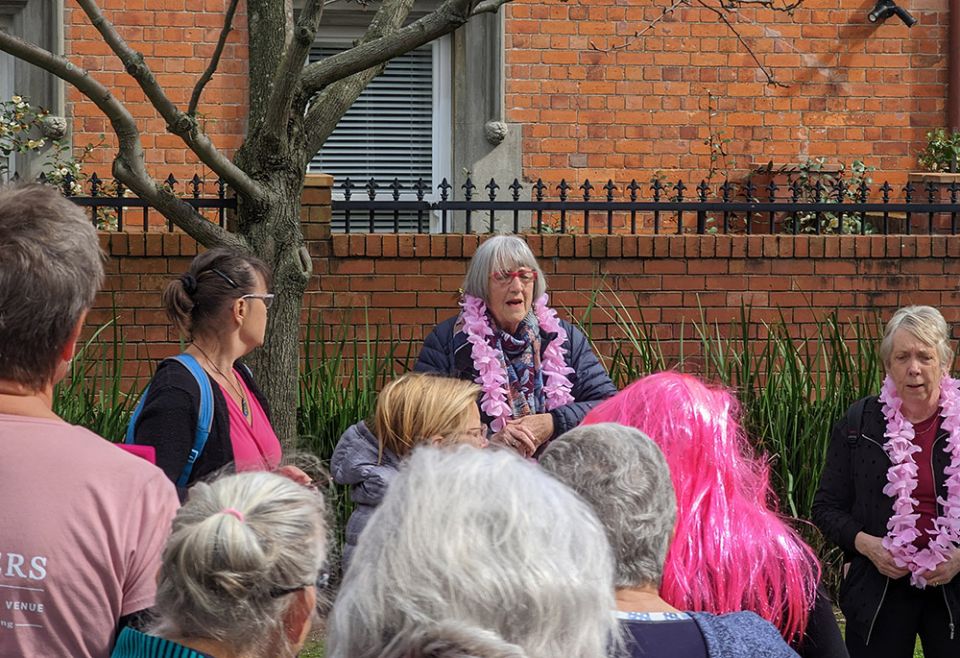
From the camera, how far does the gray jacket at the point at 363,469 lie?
386 centimetres

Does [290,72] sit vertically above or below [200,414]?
above

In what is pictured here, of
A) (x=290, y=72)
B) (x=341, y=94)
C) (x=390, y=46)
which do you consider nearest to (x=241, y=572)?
(x=290, y=72)

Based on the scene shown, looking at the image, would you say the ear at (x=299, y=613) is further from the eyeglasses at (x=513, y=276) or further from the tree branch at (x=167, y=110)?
the tree branch at (x=167, y=110)

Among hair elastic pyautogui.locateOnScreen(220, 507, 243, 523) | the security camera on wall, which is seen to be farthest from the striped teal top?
the security camera on wall

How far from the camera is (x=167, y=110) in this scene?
5.27m

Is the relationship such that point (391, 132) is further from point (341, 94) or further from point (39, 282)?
point (39, 282)

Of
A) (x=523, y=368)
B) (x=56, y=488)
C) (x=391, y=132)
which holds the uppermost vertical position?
(x=391, y=132)

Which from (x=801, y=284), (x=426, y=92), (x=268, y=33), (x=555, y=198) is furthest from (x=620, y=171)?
(x=268, y=33)

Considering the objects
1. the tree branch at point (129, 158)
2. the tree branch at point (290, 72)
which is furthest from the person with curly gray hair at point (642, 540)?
the tree branch at point (129, 158)

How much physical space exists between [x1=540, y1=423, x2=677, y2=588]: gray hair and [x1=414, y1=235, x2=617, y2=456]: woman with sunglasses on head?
2.53 metres

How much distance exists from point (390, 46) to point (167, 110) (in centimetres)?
93

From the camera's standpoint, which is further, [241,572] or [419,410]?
[419,410]

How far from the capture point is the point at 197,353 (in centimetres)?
391

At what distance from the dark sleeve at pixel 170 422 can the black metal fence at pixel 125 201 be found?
2842 mm
